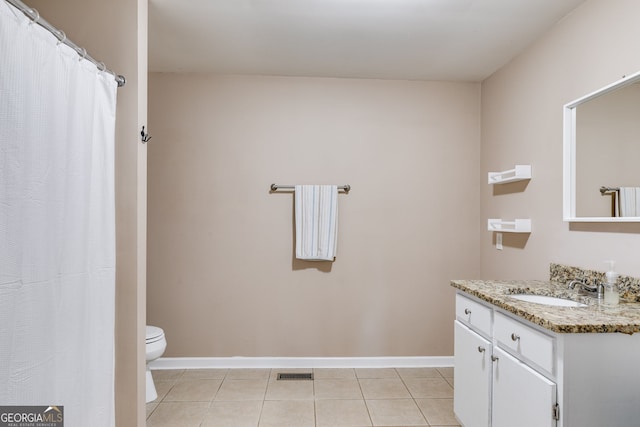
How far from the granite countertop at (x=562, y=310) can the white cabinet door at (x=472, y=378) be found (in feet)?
0.78

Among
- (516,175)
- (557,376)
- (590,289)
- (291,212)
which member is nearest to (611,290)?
(590,289)

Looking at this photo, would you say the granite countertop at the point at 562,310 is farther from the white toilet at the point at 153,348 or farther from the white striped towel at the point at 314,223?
the white toilet at the point at 153,348

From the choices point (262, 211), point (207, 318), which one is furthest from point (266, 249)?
point (207, 318)

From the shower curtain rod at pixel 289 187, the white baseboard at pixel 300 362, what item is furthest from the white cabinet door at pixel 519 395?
the shower curtain rod at pixel 289 187

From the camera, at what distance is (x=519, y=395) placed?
1.46 metres

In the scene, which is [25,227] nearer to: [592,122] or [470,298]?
[470,298]

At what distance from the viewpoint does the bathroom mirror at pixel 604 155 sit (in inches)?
64.1

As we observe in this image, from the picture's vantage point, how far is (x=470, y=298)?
1.93m

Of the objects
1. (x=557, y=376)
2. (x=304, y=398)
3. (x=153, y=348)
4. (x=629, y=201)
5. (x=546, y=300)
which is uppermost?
(x=629, y=201)

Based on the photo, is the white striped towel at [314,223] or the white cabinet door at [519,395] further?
the white striped towel at [314,223]

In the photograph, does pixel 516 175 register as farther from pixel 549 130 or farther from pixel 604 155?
A: pixel 604 155

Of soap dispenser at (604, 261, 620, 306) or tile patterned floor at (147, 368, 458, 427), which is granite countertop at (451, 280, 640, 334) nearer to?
soap dispenser at (604, 261, 620, 306)

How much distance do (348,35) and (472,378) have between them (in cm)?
207

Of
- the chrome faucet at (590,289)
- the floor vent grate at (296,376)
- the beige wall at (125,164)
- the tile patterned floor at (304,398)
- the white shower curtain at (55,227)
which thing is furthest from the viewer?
the floor vent grate at (296,376)
